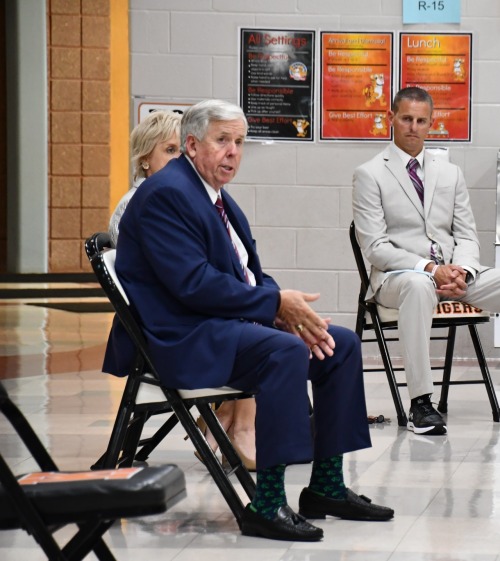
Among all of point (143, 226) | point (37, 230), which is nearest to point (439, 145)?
point (143, 226)

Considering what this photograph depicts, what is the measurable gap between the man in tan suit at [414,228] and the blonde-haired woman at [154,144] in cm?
125

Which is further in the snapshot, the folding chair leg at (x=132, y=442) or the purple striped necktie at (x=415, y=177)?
the purple striped necktie at (x=415, y=177)

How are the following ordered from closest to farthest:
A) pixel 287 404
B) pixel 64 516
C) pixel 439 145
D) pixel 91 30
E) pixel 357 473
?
pixel 64 516 < pixel 287 404 < pixel 357 473 < pixel 439 145 < pixel 91 30

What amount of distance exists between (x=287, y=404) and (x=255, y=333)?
21 centimetres

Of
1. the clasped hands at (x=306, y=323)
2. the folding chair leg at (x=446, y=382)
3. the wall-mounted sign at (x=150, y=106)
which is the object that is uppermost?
the wall-mounted sign at (x=150, y=106)

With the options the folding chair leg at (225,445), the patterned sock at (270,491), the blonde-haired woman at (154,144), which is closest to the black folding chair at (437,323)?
the blonde-haired woman at (154,144)

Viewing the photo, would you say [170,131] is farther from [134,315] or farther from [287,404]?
[287,404]

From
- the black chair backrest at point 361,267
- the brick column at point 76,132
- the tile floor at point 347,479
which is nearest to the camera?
the tile floor at point 347,479

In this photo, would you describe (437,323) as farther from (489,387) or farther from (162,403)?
(162,403)

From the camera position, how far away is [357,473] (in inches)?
154

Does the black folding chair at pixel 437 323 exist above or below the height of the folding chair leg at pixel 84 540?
below

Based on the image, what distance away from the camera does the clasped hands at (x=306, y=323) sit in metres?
3.22

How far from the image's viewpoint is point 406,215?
5.18m

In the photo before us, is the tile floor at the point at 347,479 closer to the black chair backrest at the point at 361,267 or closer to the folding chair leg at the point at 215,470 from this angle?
the folding chair leg at the point at 215,470
